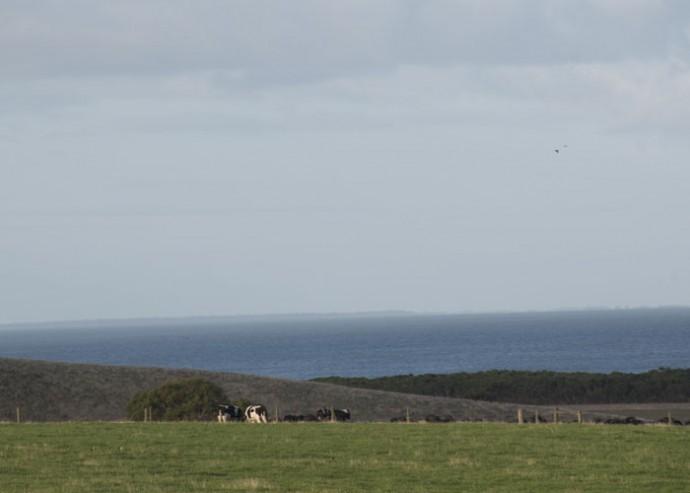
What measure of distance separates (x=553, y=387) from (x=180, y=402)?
55435mm

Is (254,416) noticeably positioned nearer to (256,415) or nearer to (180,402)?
(256,415)

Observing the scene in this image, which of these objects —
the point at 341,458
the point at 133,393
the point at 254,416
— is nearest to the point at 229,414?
the point at 254,416

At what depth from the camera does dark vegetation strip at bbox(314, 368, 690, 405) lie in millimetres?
107938

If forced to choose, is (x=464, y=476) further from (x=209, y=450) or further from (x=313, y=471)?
(x=209, y=450)

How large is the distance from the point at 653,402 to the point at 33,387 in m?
51.2

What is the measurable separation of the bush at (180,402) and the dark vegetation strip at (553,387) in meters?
47.0

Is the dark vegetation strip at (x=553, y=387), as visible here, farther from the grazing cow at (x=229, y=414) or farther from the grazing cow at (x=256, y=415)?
the grazing cow at (x=256, y=415)

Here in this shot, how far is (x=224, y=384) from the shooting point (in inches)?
3319

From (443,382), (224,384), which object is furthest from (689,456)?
(443,382)

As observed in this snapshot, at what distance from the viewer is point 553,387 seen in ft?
376

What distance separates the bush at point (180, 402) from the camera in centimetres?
6581

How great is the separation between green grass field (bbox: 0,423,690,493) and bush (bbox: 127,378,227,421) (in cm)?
1737


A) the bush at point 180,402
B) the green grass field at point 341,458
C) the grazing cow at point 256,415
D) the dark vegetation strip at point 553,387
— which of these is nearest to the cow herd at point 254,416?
the grazing cow at point 256,415

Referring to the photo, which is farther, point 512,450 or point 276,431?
point 276,431
